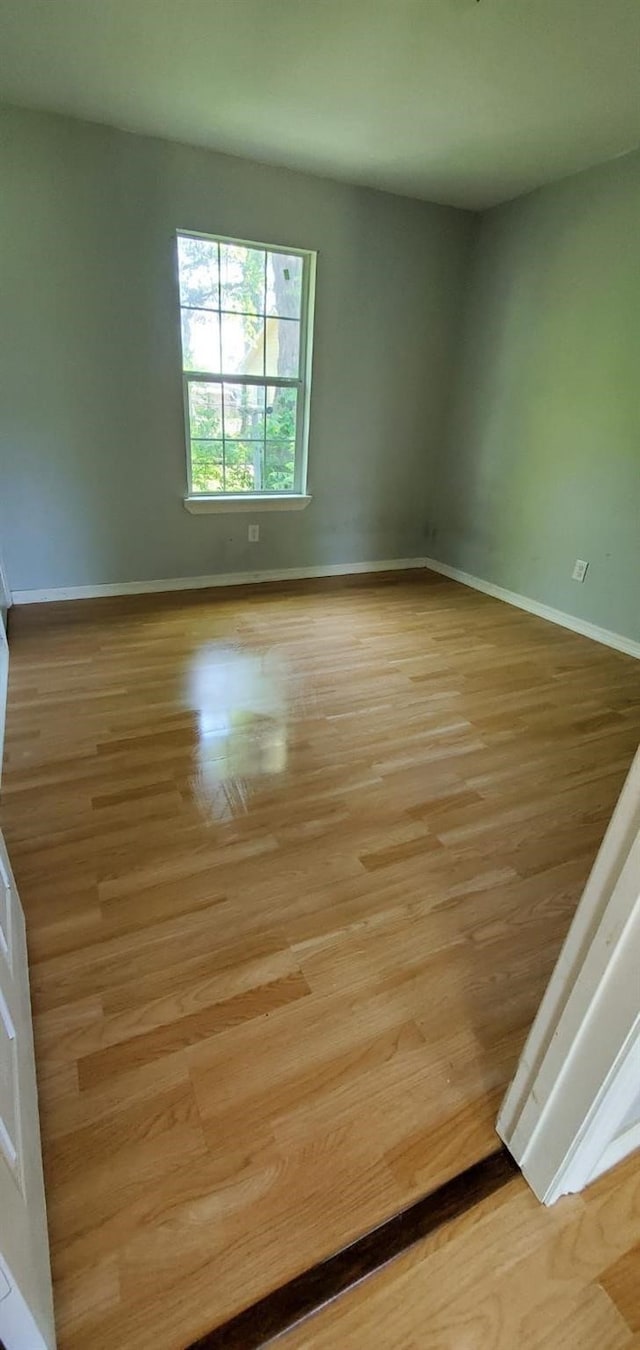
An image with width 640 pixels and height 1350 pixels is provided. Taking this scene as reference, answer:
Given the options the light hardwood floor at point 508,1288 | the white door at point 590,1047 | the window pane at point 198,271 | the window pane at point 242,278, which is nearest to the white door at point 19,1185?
the light hardwood floor at point 508,1288

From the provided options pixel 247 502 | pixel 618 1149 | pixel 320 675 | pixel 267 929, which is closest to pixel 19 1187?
pixel 267 929

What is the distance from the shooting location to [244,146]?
2.76m

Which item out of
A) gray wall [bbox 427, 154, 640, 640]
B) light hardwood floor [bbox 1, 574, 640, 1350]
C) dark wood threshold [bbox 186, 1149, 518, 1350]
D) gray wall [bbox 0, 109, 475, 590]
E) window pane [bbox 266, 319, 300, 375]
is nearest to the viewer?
dark wood threshold [bbox 186, 1149, 518, 1350]

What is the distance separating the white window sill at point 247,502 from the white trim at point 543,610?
1.25m

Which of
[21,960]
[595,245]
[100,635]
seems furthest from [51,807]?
[595,245]

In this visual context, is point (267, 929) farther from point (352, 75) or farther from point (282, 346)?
point (282, 346)

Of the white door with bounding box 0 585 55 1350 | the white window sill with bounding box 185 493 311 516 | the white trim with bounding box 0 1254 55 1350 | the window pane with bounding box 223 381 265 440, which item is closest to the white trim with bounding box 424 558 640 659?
the white window sill with bounding box 185 493 311 516

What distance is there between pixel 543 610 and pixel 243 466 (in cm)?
213

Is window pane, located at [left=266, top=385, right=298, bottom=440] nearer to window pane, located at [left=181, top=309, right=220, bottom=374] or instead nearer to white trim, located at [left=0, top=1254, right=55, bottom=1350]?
window pane, located at [left=181, top=309, right=220, bottom=374]

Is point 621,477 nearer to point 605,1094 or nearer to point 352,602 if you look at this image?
point 352,602

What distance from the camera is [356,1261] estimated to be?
0.84 m

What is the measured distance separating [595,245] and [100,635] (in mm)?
3275

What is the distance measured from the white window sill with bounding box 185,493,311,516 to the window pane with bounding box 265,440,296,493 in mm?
64

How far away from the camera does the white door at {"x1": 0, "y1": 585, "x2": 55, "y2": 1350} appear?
0.62 metres
